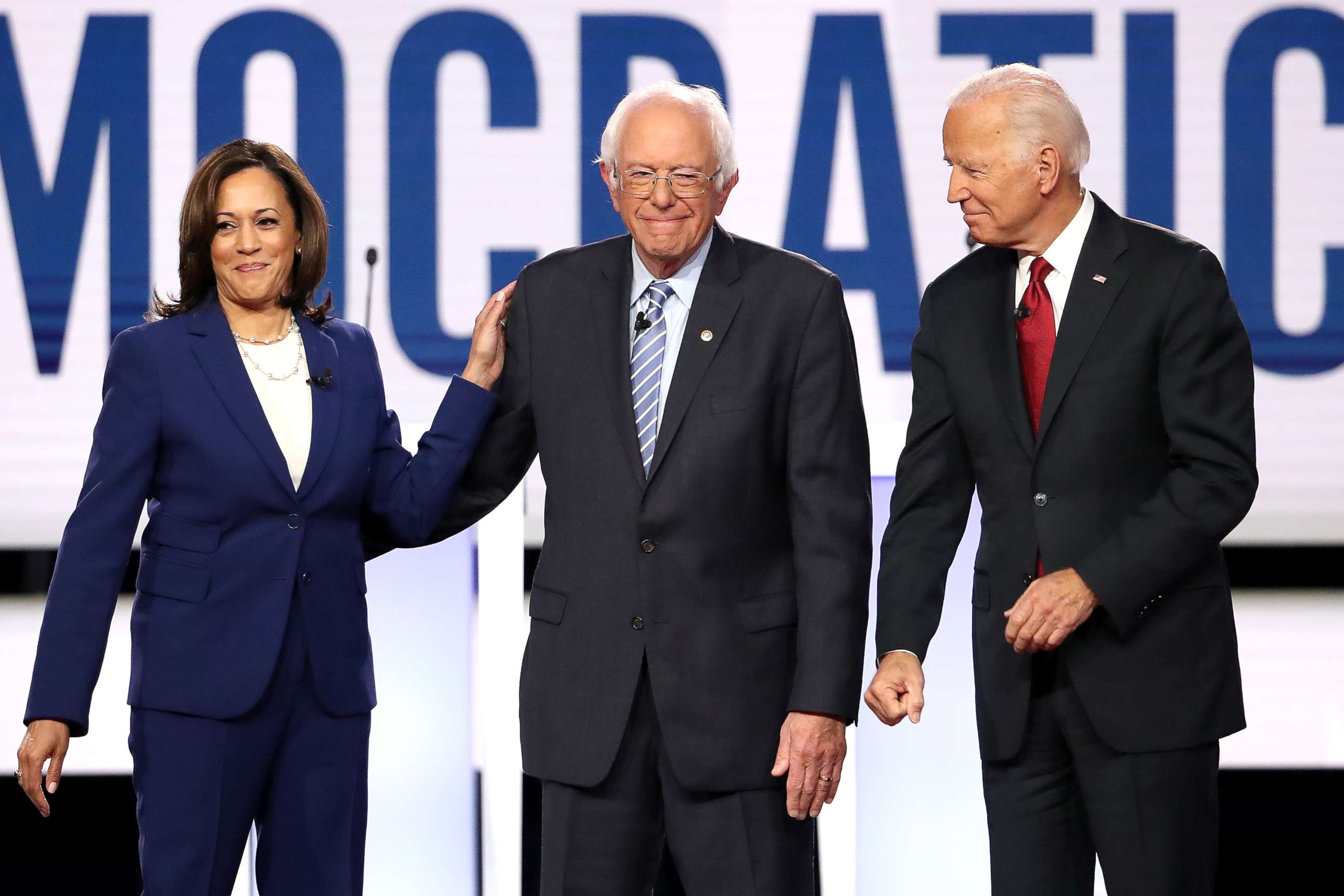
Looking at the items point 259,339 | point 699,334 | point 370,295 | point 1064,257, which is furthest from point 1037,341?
point 370,295

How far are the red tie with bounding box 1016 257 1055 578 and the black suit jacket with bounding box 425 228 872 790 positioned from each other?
0.78ft

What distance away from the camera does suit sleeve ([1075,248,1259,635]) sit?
2.07 metres

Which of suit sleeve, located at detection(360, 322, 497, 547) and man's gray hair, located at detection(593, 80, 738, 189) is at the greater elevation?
man's gray hair, located at detection(593, 80, 738, 189)

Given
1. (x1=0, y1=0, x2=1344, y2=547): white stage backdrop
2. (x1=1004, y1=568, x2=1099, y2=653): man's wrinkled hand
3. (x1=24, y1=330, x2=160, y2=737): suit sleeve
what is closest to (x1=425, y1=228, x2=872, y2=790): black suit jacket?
(x1=1004, y1=568, x2=1099, y2=653): man's wrinkled hand

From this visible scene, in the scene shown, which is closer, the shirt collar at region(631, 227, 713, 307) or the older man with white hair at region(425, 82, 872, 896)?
the older man with white hair at region(425, 82, 872, 896)

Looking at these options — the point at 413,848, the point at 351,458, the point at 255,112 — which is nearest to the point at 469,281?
the point at 255,112

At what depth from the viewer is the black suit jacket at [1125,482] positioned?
208cm

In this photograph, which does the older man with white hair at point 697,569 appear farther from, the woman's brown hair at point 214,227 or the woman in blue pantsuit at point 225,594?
the woman's brown hair at point 214,227

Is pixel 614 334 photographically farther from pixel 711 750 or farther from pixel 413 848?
pixel 413 848

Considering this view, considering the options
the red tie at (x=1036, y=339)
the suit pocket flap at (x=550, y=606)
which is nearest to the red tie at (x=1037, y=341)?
the red tie at (x=1036, y=339)

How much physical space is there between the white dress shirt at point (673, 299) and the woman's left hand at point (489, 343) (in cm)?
22

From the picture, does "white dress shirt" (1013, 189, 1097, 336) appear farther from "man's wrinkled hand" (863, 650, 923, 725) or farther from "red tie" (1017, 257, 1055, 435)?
"man's wrinkled hand" (863, 650, 923, 725)

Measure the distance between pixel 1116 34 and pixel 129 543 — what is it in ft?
11.6

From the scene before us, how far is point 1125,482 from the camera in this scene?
2.15 meters
